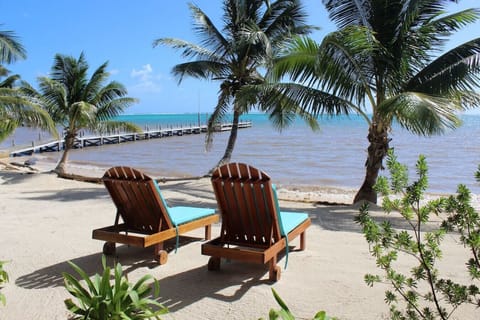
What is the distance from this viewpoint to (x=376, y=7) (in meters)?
8.62

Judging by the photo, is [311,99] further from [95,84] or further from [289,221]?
[95,84]

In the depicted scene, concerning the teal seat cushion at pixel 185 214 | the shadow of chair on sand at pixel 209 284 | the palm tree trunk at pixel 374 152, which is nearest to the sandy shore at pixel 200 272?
the shadow of chair on sand at pixel 209 284

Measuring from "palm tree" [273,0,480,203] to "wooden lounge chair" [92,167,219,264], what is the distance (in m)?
4.57

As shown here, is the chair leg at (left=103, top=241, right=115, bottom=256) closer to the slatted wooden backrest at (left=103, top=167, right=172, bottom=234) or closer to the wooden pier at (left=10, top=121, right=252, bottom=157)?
the slatted wooden backrest at (left=103, top=167, right=172, bottom=234)

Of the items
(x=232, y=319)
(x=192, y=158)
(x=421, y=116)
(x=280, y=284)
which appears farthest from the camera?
(x=192, y=158)

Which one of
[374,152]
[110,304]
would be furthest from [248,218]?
[374,152]

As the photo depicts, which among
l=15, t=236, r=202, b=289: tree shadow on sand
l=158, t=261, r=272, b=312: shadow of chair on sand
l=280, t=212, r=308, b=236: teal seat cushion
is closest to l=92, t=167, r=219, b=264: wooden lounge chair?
l=15, t=236, r=202, b=289: tree shadow on sand

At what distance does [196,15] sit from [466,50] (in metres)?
8.59

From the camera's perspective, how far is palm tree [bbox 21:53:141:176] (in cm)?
1480

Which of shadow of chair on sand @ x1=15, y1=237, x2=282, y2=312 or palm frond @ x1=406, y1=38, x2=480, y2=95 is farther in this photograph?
palm frond @ x1=406, y1=38, x2=480, y2=95

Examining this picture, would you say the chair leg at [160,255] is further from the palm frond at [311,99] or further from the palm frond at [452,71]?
the palm frond at [452,71]

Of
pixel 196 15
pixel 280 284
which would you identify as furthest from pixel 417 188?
pixel 196 15

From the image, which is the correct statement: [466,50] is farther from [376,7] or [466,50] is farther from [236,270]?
[236,270]

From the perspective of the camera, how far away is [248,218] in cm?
403
